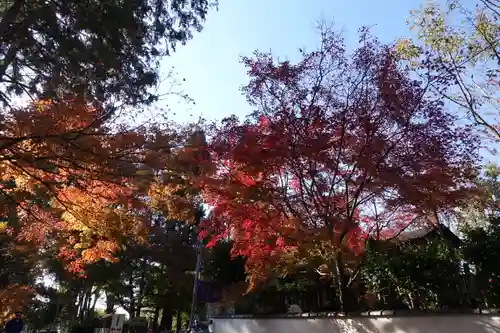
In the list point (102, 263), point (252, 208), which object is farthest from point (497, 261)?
point (102, 263)

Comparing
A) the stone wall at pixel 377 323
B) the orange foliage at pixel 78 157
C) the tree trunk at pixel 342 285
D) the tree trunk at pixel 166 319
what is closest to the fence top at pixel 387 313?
the stone wall at pixel 377 323

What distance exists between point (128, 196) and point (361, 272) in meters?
4.86

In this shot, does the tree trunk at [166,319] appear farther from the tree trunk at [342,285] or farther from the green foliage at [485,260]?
the green foliage at [485,260]

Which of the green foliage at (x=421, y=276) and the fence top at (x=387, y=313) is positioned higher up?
the green foliage at (x=421, y=276)

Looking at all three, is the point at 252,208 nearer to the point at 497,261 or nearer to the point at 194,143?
the point at 194,143

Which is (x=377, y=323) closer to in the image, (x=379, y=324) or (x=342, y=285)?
(x=379, y=324)

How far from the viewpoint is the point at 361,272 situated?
7910 millimetres

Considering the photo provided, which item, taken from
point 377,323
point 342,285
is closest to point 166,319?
point 342,285

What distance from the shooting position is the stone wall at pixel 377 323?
548cm

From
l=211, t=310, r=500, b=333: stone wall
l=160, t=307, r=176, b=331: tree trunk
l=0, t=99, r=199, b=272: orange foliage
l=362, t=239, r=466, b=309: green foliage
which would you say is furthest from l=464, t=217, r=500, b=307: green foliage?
l=160, t=307, r=176, b=331: tree trunk

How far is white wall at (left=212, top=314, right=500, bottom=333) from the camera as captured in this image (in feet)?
18.1

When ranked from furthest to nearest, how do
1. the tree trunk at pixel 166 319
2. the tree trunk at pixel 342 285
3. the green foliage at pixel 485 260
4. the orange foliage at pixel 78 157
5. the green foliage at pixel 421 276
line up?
the tree trunk at pixel 166 319 < the tree trunk at pixel 342 285 < the green foliage at pixel 421 276 < the green foliage at pixel 485 260 < the orange foliage at pixel 78 157

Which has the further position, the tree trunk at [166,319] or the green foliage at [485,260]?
the tree trunk at [166,319]

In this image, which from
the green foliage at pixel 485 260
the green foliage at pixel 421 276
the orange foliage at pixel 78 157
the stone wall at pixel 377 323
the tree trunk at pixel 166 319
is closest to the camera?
the orange foliage at pixel 78 157
